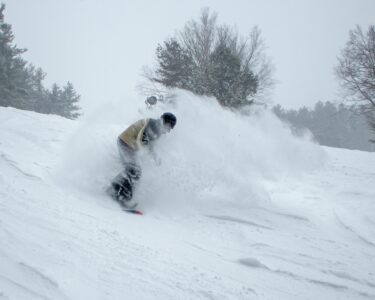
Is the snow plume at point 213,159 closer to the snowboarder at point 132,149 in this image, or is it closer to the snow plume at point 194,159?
the snow plume at point 194,159

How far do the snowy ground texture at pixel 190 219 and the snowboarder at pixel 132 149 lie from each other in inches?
8.5

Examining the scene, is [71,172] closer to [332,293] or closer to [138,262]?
[138,262]

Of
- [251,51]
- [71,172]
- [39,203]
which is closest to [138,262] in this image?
[39,203]

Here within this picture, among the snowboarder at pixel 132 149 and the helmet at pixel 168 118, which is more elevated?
the helmet at pixel 168 118

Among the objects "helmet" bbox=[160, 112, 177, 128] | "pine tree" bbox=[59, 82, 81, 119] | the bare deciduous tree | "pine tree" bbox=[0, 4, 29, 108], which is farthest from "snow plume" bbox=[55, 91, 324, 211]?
"pine tree" bbox=[59, 82, 81, 119]

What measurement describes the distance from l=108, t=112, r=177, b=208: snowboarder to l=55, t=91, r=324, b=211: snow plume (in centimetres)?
19

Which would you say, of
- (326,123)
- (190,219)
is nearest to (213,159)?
(190,219)

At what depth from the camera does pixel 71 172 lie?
16.7 ft

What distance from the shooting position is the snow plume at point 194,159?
484 cm

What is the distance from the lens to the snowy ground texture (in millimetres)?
2455

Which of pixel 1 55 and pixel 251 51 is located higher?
pixel 251 51

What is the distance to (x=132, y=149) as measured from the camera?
15.4ft

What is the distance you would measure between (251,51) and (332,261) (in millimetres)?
A: 21080

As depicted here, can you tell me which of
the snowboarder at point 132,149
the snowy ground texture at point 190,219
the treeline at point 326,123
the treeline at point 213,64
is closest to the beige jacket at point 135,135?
the snowboarder at point 132,149
